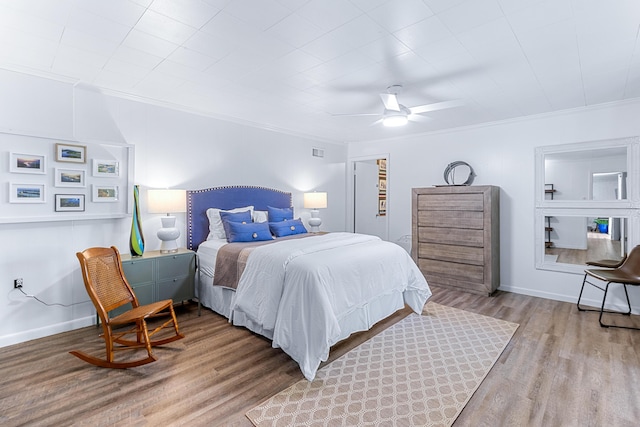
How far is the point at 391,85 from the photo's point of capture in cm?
310

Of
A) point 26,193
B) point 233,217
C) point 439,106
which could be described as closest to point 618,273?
point 439,106

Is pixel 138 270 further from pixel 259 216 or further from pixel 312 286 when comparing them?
→ pixel 312 286

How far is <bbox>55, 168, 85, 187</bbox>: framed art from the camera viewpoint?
3.06 meters

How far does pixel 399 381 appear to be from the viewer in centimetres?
228

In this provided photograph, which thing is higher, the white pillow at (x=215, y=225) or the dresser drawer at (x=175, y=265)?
the white pillow at (x=215, y=225)

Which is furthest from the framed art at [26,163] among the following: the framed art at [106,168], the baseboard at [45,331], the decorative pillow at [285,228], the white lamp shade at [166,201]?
the decorative pillow at [285,228]

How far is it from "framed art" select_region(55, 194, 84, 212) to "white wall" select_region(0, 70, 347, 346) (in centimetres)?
15

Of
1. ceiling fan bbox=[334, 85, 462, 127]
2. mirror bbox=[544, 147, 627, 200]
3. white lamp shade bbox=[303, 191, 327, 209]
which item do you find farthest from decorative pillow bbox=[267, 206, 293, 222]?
mirror bbox=[544, 147, 627, 200]

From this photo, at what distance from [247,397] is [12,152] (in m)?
3.06

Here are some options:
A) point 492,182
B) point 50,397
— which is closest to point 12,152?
point 50,397

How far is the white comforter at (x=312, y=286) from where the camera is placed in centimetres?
238

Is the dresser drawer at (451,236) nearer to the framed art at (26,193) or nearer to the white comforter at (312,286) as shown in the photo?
the white comforter at (312,286)

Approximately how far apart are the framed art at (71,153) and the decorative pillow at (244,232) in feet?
5.44

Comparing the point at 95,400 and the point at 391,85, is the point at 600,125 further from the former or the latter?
the point at 95,400
